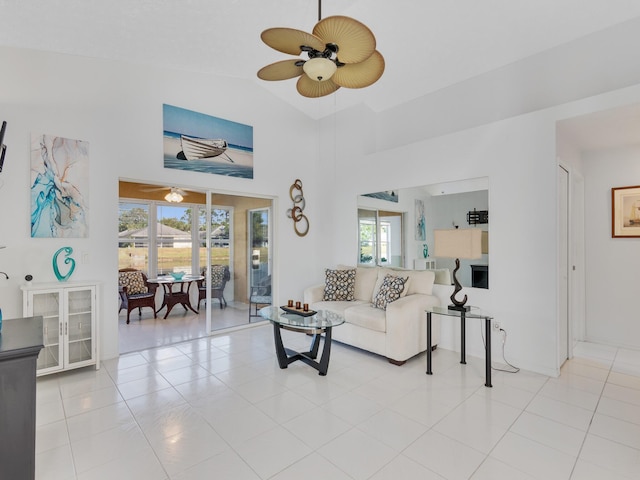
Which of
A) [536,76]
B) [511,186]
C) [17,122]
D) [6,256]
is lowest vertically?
[6,256]

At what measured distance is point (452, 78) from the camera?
432 centimetres

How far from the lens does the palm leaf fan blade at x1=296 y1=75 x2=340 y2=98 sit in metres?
2.64

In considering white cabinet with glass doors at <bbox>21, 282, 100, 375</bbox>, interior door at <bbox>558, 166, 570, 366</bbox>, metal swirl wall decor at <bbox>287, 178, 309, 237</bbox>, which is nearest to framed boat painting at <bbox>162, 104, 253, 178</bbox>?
metal swirl wall decor at <bbox>287, 178, 309, 237</bbox>

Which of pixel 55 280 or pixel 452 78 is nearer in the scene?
pixel 55 280

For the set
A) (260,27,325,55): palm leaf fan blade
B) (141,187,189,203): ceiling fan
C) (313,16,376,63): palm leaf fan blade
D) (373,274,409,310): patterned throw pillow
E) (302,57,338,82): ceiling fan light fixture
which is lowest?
(373,274,409,310): patterned throw pillow

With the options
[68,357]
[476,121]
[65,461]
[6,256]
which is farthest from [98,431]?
[476,121]

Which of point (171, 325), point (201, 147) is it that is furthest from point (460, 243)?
point (171, 325)

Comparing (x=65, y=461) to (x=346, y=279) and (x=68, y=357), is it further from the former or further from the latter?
(x=346, y=279)

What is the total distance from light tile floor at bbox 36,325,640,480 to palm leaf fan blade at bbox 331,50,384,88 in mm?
2540

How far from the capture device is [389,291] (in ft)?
12.7

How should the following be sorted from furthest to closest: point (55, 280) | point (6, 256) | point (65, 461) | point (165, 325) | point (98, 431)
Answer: point (165, 325) < point (55, 280) < point (6, 256) < point (98, 431) < point (65, 461)

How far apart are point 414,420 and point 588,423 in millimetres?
1245

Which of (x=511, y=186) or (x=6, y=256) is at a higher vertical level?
(x=511, y=186)

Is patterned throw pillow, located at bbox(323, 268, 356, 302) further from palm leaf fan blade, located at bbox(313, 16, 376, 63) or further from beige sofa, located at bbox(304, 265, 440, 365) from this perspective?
palm leaf fan blade, located at bbox(313, 16, 376, 63)
